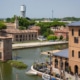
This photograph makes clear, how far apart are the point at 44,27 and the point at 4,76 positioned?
61.9 meters

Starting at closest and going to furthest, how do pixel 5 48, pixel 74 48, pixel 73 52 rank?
pixel 74 48 < pixel 73 52 < pixel 5 48

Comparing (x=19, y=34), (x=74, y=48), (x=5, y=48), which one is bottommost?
(x=5, y=48)

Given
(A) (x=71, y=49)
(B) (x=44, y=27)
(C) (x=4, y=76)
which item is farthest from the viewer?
(B) (x=44, y=27)

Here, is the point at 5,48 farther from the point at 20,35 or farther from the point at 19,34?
the point at 20,35

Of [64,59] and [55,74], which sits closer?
[55,74]

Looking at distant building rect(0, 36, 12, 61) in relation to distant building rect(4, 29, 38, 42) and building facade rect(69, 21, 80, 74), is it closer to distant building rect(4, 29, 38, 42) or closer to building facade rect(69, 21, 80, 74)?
building facade rect(69, 21, 80, 74)

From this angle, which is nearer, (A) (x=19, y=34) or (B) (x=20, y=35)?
(A) (x=19, y=34)

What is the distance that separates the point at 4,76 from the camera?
27922mm

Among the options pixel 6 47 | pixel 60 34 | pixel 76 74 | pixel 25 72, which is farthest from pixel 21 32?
pixel 76 74

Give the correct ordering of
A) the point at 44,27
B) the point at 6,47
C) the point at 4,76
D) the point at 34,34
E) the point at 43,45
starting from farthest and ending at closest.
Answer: the point at 44,27
the point at 34,34
the point at 43,45
the point at 6,47
the point at 4,76

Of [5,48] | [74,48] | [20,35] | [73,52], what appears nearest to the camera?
[74,48]

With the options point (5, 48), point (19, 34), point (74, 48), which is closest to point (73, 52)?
point (74, 48)

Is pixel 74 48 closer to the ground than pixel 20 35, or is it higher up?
higher up

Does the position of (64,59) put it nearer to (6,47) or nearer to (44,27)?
(6,47)
